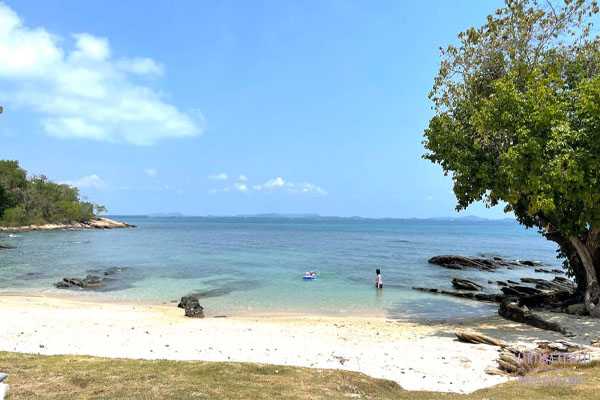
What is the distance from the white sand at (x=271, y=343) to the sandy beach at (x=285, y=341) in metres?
0.03

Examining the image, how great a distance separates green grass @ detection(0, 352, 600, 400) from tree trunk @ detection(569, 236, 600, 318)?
972 centimetres

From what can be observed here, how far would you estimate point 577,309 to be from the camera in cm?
1781

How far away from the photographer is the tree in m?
13.6

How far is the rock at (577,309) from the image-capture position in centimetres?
1758

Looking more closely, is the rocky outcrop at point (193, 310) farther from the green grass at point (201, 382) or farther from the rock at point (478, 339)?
the rock at point (478, 339)

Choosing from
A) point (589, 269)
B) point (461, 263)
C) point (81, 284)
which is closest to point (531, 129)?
point (589, 269)

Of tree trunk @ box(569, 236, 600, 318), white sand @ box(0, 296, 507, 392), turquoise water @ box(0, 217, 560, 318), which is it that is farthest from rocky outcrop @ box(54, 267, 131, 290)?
tree trunk @ box(569, 236, 600, 318)

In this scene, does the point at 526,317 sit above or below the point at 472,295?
above

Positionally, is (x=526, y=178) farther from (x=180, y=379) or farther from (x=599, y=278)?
(x=180, y=379)

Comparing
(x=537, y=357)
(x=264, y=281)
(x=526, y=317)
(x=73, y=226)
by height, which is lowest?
(x=73, y=226)

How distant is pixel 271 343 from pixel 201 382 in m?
5.31

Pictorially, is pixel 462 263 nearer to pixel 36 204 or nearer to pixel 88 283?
pixel 88 283

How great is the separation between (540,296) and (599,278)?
3.93 m

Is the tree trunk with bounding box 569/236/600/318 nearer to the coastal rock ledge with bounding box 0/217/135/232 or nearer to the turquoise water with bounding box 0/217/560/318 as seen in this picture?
the turquoise water with bounding box 0/217/560/318
